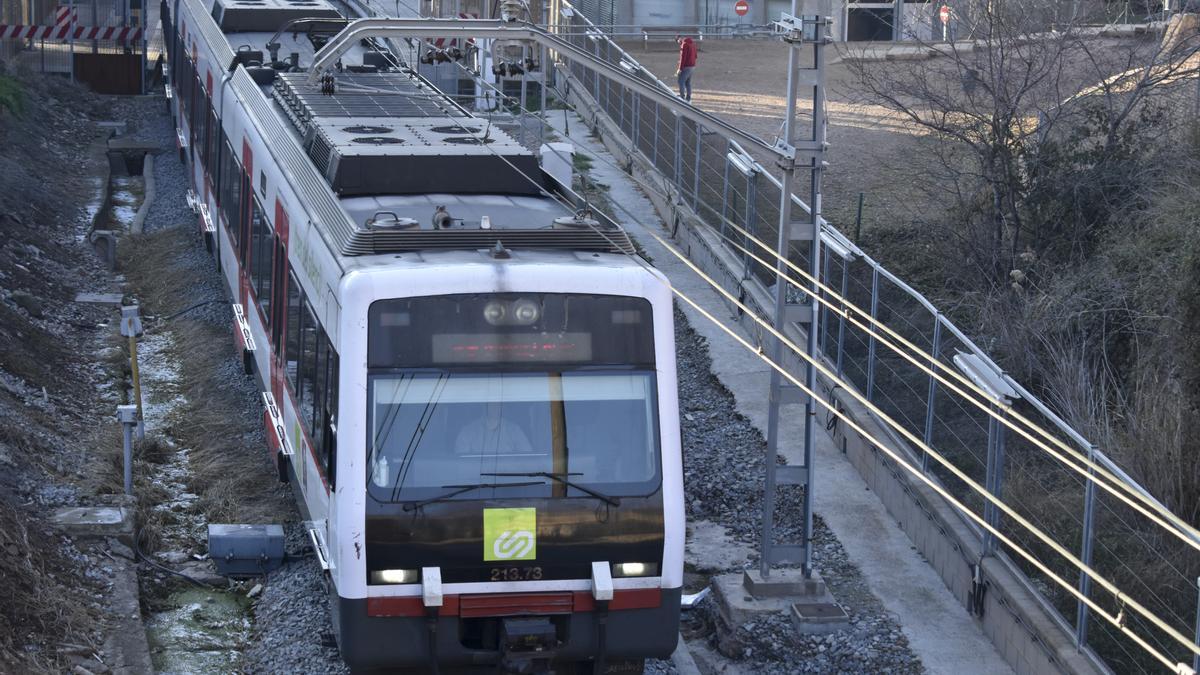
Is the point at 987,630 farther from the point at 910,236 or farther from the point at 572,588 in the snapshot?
the point at 910,236

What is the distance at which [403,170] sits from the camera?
38.2 ft

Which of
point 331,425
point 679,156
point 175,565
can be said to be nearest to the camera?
point 331,425

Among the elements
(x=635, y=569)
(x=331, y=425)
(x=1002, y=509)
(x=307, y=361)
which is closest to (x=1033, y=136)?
(x=1002, y=509)

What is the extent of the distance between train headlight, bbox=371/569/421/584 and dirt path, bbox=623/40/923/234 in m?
11.0

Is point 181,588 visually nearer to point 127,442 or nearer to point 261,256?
point 127,442

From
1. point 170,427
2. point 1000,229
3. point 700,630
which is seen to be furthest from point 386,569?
point 1000,229

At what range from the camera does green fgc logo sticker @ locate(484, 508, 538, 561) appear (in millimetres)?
9289

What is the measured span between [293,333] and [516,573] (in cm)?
343

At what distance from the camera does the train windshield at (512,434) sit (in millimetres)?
9289

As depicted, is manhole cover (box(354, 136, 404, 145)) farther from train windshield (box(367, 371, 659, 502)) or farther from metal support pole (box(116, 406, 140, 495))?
train windshield (box(367, 371, 659, 502))

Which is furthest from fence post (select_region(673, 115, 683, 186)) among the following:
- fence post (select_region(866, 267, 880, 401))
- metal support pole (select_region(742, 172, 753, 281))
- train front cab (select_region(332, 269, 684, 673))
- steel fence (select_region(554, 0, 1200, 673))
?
train front cab (select_region(332, 269, 684, 673))

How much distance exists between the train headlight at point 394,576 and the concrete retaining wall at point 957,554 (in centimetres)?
419

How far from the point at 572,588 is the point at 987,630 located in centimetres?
373

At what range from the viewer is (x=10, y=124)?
27.5 metres
